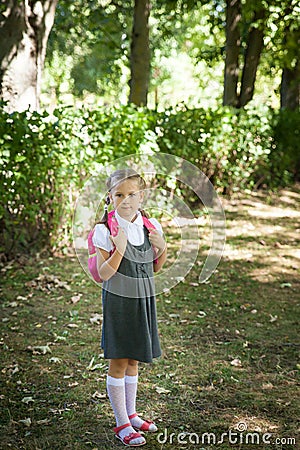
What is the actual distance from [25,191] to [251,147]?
5.53m

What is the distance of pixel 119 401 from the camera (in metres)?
3.31

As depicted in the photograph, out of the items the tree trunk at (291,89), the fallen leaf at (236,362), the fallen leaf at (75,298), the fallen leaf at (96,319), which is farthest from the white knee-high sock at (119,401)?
the tree trunk at (291,89)

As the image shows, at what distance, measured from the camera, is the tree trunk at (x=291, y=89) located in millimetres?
13883

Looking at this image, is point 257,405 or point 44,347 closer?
point 257,405

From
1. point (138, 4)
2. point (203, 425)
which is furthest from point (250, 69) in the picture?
point (203, 425)

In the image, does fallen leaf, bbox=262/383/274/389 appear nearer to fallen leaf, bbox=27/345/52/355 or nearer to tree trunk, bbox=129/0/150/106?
fallen leaf, bbox=27/345/52/355

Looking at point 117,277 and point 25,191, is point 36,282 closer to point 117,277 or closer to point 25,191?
point 25,191

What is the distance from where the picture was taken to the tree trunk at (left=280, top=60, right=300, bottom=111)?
1388 cm

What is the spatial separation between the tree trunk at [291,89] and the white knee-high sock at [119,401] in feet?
38.6

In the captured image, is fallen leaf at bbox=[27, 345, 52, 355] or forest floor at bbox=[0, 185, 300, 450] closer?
forest floor at bbox=[0, 185, 300, 450]

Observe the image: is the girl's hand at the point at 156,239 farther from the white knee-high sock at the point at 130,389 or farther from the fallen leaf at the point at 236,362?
the fallen leaf at the point at 236,362

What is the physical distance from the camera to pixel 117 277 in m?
3.19

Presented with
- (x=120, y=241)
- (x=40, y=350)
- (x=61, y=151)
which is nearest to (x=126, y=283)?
(x=120, y=241)

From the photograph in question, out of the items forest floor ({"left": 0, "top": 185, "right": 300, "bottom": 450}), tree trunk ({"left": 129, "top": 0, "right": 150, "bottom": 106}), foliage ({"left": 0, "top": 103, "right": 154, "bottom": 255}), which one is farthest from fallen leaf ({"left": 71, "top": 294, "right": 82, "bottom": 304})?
tree trunk ({"left": 129, "top": 0, "right": 150, "bottom": 106})
